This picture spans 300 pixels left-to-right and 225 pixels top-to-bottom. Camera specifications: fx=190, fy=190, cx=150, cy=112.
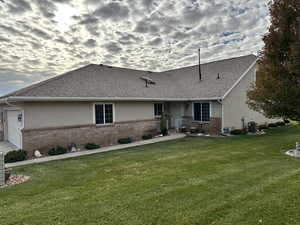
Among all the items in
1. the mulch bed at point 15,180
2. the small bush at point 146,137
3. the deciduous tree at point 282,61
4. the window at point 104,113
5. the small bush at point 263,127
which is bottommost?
the mulch bed at point 15,180

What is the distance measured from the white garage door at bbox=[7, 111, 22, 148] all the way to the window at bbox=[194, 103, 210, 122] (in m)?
12.2

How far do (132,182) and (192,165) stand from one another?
255 cm

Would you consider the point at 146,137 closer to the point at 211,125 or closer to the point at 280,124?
the point at 211,125

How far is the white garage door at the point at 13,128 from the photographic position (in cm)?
1076

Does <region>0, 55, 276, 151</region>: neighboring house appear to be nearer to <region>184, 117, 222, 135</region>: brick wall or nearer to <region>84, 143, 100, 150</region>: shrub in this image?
<region>184, 117, 222, 135</region>: brick wall

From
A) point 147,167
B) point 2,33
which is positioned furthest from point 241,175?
point 2,33

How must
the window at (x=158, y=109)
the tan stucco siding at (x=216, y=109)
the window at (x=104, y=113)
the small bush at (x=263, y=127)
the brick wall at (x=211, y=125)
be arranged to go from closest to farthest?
the window at (x=104, y=113)
the tan stucco siding at (x=216, y=109)
the brick wall at (x=211, y=125)
the window at (x=158, y=109)
the small bush at (x=263, y=127)

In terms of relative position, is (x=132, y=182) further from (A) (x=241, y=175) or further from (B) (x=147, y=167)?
(A) (x=241, y=175)

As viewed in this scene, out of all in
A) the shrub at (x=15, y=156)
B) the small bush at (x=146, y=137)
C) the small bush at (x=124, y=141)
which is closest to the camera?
the shrub at (x=15, y=156)

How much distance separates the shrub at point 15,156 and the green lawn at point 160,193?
1.85 m

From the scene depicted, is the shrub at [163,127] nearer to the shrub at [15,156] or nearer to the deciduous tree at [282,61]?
the deciduous tree at [282,61]

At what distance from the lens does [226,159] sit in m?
7.64

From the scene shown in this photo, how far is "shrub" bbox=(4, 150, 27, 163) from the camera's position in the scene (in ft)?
27.8

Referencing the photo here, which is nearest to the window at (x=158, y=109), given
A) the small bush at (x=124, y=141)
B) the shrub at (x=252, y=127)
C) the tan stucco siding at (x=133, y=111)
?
the tan stucco siding at (x=133, y=111)
